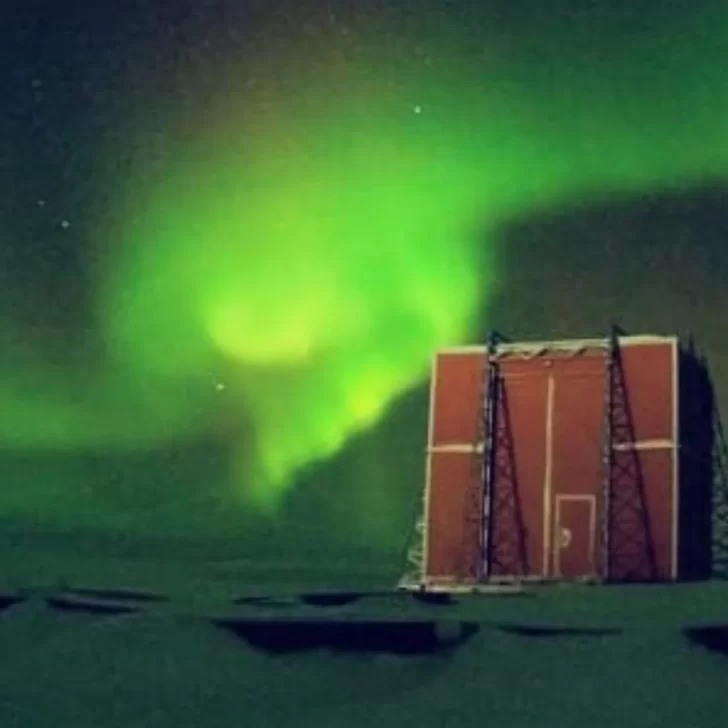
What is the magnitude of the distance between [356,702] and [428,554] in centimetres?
2274

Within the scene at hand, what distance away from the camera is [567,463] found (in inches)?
1310

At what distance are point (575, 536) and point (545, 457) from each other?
244 cm

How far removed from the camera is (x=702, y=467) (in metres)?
34.9

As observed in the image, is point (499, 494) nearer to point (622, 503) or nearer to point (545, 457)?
point (545, 457)

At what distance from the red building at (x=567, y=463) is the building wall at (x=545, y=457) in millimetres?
30

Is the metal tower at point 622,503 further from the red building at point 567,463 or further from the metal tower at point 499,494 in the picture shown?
the metal tower at point 499,494

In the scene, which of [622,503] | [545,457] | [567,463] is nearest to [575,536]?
[622,503]

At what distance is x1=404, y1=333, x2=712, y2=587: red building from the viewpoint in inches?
1271

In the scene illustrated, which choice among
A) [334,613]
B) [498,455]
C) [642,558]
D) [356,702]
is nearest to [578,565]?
[642,558]

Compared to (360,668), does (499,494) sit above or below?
above

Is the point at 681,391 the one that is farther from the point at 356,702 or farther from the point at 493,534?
the point at 356,702

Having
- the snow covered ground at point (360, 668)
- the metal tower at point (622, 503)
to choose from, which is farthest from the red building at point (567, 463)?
the snow covered ground at point (360, 668)

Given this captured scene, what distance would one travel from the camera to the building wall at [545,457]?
32.4m

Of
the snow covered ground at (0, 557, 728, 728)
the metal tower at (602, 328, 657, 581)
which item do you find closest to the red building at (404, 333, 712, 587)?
the metal tower at (602, 328, 657, 581)
